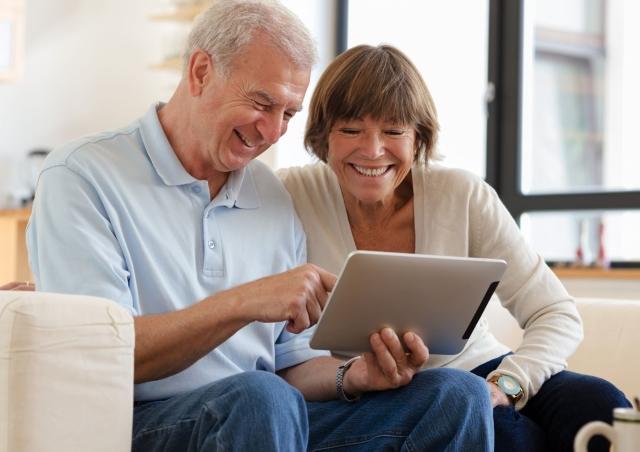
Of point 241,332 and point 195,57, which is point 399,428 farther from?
point 195,57

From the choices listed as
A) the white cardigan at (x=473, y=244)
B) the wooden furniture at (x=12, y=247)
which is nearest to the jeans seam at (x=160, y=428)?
the white cardigan at (x=473, y=244)

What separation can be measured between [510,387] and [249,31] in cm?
81

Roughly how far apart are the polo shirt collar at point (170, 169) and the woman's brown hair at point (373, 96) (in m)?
0.24

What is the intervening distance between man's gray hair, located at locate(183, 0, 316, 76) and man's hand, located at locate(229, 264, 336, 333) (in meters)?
0.45

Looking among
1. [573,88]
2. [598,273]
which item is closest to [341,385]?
[598,273]

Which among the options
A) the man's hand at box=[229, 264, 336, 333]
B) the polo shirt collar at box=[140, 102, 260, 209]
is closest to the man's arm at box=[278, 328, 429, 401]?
the man's hand at box=[229, 264, 336, 333]

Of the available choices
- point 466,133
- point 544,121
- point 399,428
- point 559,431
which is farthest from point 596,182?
point 399,428

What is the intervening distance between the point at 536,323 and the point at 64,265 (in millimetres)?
966

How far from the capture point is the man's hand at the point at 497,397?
1.90 meters

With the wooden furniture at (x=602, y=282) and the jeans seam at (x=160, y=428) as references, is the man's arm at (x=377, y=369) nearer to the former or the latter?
the jeans seam at (x=160, y=428)

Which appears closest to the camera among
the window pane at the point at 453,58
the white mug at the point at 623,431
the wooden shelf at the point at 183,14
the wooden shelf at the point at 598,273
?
the white mug at the point at 623,431

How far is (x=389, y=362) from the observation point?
167 cm

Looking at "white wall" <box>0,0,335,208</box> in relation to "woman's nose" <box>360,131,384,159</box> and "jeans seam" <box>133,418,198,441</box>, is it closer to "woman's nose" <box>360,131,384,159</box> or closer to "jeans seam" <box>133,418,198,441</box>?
"woman's nose" <box>360,131,384,159</box>

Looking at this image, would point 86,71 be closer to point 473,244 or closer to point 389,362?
point 473,244
